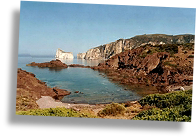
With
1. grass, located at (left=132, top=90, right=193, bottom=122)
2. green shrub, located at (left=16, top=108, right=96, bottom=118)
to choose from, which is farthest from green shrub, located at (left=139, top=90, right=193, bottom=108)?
green shrub, located at (left=16, top=108, right=96, bottom=118)

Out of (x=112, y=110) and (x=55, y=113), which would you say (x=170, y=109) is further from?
(x=55, y=113)

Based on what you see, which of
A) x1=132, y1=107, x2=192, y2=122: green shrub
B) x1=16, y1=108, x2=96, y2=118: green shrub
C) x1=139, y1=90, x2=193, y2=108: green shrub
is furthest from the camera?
x1=139, y1=90, x2=193, y2=108: green shrub

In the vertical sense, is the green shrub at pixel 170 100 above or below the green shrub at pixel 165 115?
above

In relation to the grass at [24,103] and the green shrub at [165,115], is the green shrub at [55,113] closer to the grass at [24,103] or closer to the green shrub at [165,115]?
the grass at [24,103]

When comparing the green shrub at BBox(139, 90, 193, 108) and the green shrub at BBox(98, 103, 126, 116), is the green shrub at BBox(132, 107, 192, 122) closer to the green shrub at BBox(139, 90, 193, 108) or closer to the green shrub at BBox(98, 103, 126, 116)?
the green shrub at BBox(139, 90, 193, 108)

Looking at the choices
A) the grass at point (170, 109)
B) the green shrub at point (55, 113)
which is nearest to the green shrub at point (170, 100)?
the grass at point (170, 109)

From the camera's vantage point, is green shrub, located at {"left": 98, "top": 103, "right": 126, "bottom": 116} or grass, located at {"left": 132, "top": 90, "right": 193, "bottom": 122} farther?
green shrub, located at {"left": 98, "top": 103, "right": 126, "bottom": 116}

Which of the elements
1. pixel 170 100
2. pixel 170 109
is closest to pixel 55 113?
pixel 170 109

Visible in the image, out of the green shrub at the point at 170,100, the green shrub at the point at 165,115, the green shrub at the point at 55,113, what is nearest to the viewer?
the green shrub at the point at 165,115

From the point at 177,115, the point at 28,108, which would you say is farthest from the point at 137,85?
the point at 28,108
